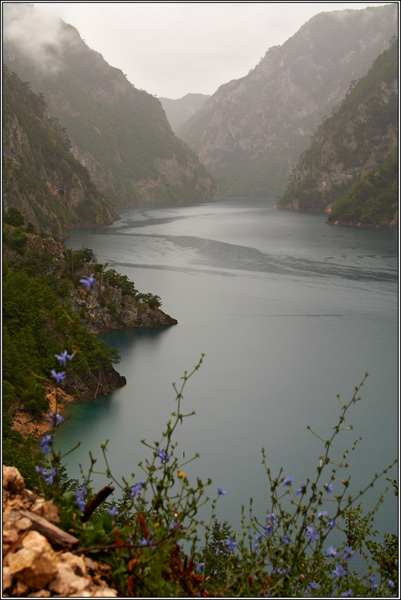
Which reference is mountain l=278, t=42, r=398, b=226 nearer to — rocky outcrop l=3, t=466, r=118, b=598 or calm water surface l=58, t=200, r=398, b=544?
calm water surface l=58, t=200, r=398, b=544

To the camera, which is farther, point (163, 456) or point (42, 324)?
point (42, 324)

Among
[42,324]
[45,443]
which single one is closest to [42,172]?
[42,324]

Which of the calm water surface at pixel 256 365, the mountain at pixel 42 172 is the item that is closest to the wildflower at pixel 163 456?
the calm water surface at pixel 256 365

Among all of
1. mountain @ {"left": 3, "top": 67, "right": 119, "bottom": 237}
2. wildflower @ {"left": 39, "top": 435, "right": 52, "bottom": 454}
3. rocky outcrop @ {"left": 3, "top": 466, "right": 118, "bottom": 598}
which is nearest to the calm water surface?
wildflower @ {"left": 39, "top": 435, "right": 52, "bottom": 454}

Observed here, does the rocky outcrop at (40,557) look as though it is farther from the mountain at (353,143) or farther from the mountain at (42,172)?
the mountain at (353,143)

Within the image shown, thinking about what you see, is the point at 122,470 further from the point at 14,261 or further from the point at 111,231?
the point at 111,231

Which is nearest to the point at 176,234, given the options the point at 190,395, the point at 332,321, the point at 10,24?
the point at 332,321

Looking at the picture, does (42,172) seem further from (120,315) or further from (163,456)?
(163,456)
